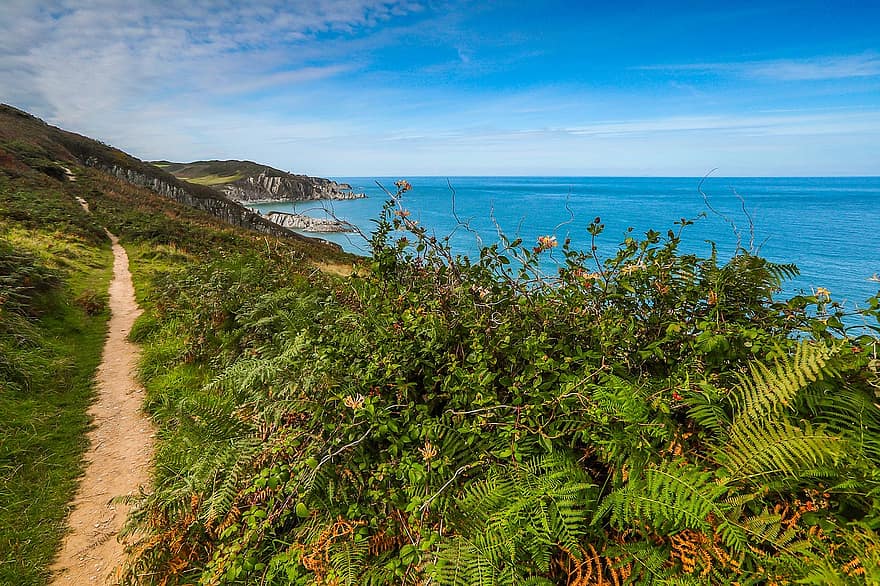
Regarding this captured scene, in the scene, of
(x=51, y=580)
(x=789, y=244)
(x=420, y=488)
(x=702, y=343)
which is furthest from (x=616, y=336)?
(x=789, y=244)

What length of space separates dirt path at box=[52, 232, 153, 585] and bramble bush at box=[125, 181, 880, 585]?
1.62ft

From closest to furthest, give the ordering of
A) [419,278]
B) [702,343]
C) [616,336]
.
→ [702,343] < [616,336] < [419,278]

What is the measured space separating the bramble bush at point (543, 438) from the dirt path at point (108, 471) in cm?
49

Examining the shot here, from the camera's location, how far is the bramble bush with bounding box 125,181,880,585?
7.50 ft

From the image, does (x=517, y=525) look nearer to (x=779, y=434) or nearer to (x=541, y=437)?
(x=541, y=437)

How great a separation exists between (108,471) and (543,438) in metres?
5.85

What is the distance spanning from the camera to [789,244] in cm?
1898

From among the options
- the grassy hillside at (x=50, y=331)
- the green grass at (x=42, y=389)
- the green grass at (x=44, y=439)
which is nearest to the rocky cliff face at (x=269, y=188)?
the grassy hillside at (x=50, y=331)

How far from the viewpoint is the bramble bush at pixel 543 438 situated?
2.29m

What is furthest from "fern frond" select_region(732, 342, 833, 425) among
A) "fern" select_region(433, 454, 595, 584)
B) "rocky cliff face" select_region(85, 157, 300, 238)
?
"rocky cliff face" select_region(85, 157, 300, 238)

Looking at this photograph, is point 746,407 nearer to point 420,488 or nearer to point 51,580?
point 420,488

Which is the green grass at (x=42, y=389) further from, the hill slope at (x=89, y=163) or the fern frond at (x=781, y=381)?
the hill slope at (x=89, y=163)

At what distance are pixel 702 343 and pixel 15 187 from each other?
36.7m

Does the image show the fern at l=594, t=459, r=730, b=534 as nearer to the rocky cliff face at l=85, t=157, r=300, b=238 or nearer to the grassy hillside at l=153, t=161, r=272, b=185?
the rocky cliff face at l=85, t=157, r=300, b=238
